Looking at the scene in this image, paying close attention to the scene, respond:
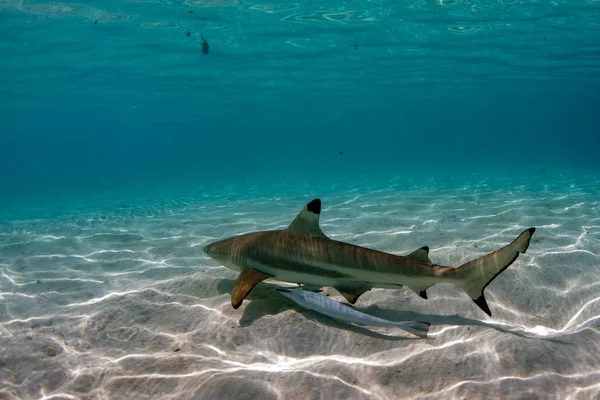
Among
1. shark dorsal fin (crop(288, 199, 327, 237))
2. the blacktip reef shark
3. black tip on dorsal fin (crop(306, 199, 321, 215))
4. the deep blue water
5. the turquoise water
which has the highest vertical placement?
the deep blue water

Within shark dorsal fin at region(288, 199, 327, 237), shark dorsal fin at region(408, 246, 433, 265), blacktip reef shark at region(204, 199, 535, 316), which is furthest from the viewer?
shark dorsal fin at region(288, 199, 327, 237)

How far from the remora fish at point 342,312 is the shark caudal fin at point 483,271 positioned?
1.59 ft

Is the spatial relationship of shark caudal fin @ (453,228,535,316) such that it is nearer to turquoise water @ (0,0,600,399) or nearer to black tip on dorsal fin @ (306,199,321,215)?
turquoise water @ (0,0,600,399)

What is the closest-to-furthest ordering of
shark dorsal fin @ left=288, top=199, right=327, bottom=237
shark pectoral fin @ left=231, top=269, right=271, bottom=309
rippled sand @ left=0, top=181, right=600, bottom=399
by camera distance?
rippled sand @ left=0, top=181, right=600, bottom=399, shark pectoral fin @ left=231, top=269, right=271, bottom=309, shark dorsal fin @ left=288, top=199, right=327, bottom=237

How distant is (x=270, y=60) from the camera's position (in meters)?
29.9

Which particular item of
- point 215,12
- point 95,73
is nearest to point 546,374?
point 215,12

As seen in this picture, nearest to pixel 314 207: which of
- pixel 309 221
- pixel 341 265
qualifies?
pixel 309 221

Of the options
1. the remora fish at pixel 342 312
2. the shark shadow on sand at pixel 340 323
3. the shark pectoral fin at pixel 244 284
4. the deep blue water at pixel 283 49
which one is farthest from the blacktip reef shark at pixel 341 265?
the deep blue water at pixel 283 49

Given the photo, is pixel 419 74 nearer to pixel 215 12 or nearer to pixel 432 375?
pixel 215 12

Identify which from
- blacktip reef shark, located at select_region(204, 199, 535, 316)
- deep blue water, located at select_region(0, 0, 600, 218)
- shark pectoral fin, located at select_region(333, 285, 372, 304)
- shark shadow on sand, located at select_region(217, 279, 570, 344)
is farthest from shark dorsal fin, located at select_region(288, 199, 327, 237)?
deep blue water, located at select_region(0, 0, 600, 218)

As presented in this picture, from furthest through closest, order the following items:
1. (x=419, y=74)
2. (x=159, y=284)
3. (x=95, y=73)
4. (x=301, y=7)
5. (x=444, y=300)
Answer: (x=419, y=74) < (x=95, y=73) < (x=301, y=7) < (x=159, y=284) < (x=444, y=300)

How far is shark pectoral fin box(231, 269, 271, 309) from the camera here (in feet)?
12.1

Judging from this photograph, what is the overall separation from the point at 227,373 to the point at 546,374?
2.49m

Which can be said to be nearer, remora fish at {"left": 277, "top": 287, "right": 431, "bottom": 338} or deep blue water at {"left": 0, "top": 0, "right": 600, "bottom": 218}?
remora fish at {"left": 277, "top": 287, "right": 431, "bottom": 338}
